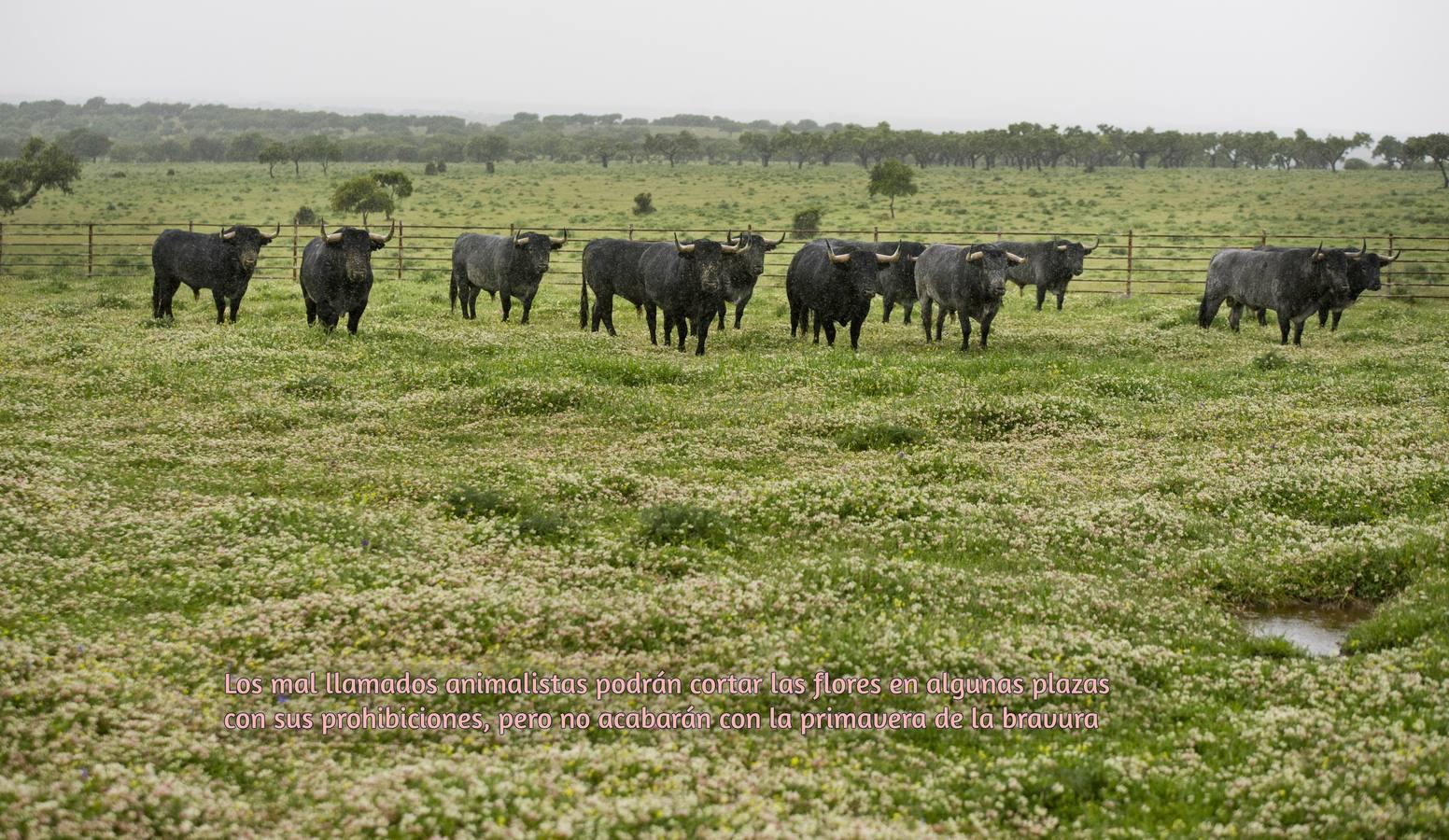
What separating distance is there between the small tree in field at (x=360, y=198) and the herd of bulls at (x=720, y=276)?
41.9 m

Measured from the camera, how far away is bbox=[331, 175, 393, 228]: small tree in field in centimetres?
6712

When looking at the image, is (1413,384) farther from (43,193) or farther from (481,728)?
(43,193)

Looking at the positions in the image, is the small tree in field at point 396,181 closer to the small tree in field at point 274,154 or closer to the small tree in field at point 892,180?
the small tree in field at point 892,180

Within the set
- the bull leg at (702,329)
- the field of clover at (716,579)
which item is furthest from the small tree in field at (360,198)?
the field of clover at (716,579)

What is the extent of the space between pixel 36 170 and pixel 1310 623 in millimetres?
71297

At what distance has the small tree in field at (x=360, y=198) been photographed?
220ft

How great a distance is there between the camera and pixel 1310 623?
9.63 metres

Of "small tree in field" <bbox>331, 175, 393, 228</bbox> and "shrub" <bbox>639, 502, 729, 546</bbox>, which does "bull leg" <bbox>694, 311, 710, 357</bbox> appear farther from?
"small tree in field" <bbox>331, 175, 393, 228</bbox>

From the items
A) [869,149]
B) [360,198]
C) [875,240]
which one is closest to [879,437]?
[875,240]

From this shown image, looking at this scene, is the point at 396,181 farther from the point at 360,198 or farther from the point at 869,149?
the point at 869,149

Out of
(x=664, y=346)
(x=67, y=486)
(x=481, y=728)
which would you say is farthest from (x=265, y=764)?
(x=664, y=346)

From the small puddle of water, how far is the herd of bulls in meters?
12.7

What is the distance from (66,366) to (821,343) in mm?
13195

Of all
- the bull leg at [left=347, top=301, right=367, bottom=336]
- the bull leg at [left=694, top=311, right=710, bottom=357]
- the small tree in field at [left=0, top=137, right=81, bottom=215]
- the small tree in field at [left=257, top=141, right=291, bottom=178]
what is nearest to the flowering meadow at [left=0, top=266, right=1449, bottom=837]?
the bull leg at [left=694, top=311, right=710, bottom=357]
